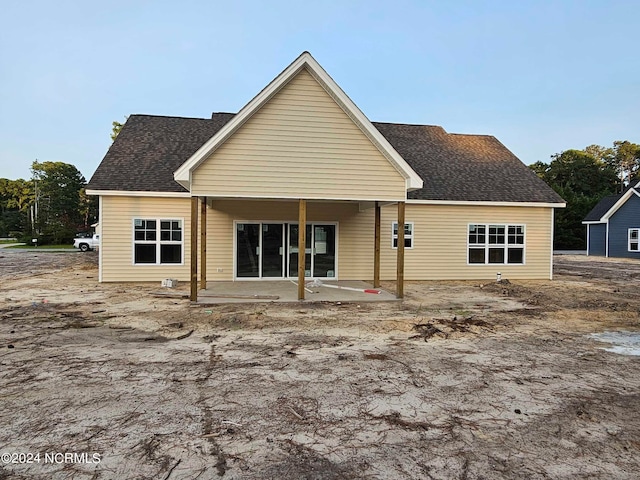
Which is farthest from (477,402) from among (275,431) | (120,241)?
(120,241)

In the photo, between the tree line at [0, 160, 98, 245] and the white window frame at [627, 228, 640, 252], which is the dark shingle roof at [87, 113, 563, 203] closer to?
the white window frame at [627, 228, 640, 252]

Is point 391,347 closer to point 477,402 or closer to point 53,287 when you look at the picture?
point 477,402

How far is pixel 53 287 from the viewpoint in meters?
13.1

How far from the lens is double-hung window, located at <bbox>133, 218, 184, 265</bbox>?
14.5m

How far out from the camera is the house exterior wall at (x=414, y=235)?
14852mm

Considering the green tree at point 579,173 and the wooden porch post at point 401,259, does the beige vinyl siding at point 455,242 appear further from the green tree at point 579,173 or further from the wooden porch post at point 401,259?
the green tree at point 579,173

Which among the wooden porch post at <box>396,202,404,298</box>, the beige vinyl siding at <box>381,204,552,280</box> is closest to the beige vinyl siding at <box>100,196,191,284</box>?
the wooden porch post at <box>396,202,404,298</box>

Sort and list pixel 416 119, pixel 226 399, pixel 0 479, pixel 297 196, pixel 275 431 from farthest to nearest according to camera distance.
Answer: pixel 416 119 → pixel 297 196 → pixel 226 399 → pixel 275 431 → pixel 0 479

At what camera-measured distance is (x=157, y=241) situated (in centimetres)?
1458

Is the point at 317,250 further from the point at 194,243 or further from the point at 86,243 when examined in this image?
the point at 86,243

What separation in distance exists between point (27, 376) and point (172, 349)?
6.12 feet

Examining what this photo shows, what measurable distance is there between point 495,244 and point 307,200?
9.42 m

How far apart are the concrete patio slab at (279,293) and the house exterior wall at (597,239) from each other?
96.9ft

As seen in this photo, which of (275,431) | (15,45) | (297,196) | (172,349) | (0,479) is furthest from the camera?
(15,45)
